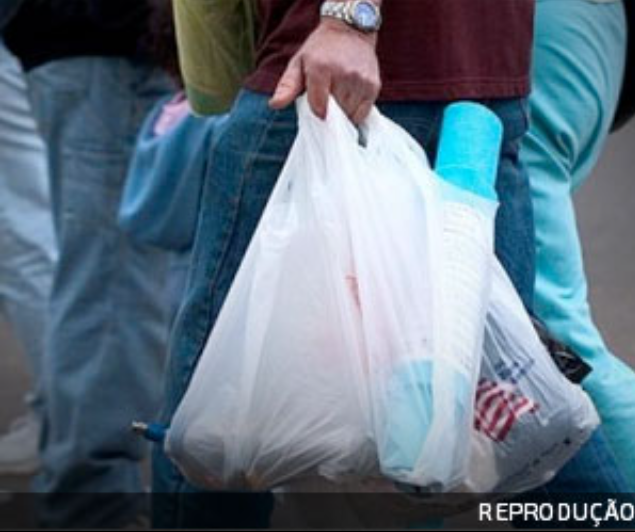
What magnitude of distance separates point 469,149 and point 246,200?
306 mm

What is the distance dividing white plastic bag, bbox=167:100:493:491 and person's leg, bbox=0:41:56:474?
1.61 meters

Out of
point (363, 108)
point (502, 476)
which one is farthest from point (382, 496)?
point (363, 108)

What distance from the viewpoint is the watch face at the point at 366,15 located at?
1.98 meters

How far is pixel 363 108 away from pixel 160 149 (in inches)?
55.4

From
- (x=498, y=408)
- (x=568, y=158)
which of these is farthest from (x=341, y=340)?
(x=568, y=158)

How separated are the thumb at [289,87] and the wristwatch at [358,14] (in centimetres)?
8

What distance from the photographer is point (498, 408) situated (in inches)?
76.3

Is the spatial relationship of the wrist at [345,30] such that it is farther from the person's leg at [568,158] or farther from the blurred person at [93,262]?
the blurred person at [93,262]

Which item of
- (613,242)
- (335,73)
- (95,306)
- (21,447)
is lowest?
(21,447)

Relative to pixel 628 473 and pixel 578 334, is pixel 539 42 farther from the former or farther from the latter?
pixel 628 473

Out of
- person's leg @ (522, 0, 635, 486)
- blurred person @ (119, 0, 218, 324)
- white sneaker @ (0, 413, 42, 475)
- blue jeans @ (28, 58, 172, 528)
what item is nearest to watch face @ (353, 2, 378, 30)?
person's leg @ (522, 0, 635, 486)

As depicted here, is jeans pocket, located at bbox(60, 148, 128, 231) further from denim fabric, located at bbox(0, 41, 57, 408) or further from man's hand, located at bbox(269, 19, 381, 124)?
man's hand, located at bbox(269, 19, 381, 124)

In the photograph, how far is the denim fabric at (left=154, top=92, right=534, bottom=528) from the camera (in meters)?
2.12

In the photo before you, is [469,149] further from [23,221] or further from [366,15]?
[23,221]
